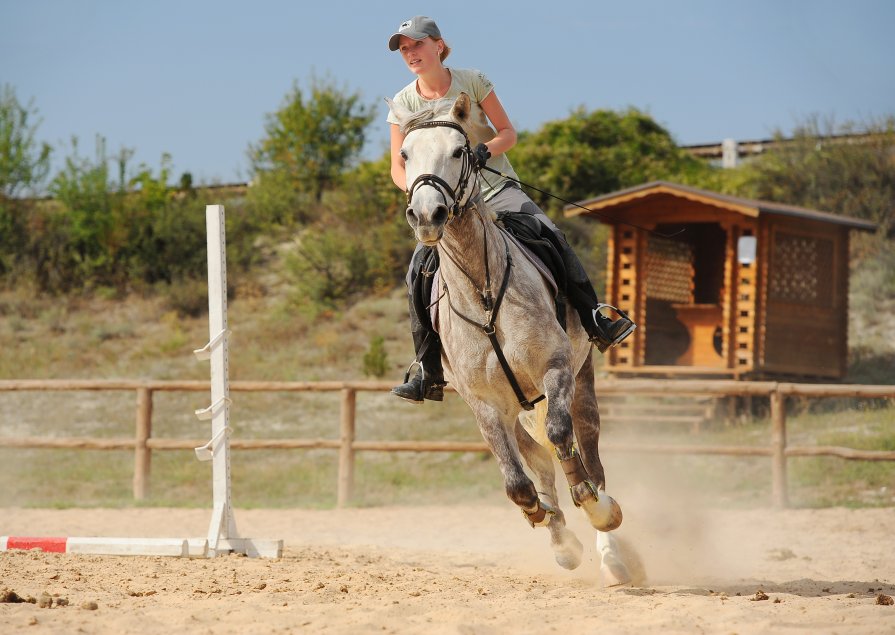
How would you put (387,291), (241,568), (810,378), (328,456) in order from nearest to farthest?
(241,568)
(328,456)
(810,378)
(387,291)

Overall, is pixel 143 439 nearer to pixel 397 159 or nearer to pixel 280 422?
pixel 280 422

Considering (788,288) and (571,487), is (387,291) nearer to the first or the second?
(788,288)

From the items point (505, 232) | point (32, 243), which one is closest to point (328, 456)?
point (505, 232)

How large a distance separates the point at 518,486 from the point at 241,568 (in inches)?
84.5

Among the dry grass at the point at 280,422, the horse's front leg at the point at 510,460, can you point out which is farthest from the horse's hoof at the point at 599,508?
the dry grass at the point at 280,422

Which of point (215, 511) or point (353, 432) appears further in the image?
point (353, 432)

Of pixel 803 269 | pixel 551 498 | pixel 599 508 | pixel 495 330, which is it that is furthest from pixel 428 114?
pixel 803 269

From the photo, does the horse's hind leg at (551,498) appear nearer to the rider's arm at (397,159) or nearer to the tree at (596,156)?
the rider's arm at (397,159)

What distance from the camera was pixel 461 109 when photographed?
5.28 m

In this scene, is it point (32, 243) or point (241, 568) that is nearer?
point (241, 568)

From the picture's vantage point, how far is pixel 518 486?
5602 mm

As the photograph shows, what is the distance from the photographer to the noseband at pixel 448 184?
→ 16.2 feet

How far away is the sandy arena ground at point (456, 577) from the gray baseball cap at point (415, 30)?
9.79 ft

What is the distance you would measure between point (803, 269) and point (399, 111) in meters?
14.6
